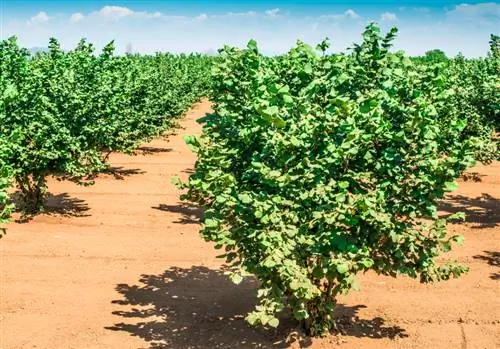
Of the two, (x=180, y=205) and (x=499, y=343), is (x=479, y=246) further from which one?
(x=180, y=205)

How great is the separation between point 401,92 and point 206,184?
3.84 meters

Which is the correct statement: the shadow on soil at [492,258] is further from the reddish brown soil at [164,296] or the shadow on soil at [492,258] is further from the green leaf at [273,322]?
the green leaf at [273,322]

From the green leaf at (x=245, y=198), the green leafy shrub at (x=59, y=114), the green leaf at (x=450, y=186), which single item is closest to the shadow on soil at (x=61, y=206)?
the green leafy shrub at (x=59, y=114)

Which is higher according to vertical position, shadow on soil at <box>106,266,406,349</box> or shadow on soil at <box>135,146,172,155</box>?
shadow on soil at <box>135,146,172,155</box>

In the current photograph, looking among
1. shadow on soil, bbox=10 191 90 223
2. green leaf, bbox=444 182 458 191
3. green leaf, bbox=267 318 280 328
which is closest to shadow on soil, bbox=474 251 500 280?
green leaf, bbox=444 182 458 191

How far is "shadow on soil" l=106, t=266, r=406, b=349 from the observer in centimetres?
1232

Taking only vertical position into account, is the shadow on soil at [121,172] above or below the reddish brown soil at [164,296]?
above

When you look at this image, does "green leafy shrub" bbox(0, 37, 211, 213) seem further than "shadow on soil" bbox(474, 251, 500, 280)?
Yes

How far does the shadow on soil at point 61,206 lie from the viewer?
22.1 meters

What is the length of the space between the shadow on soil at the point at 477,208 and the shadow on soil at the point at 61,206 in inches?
565

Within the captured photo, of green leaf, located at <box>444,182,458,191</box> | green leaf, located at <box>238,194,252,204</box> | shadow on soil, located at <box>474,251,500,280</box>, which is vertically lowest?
shadow on soil, located at <box>474,251,500,280</box>

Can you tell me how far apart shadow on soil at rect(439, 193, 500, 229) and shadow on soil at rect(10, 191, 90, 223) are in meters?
14.4

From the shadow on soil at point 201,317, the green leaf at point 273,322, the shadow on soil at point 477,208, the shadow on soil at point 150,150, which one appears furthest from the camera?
the shadow on soil at point 150,150

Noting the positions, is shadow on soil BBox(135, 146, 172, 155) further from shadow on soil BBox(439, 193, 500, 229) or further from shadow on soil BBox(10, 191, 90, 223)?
shadow on soil BBox(439, 193, 500, 229)
